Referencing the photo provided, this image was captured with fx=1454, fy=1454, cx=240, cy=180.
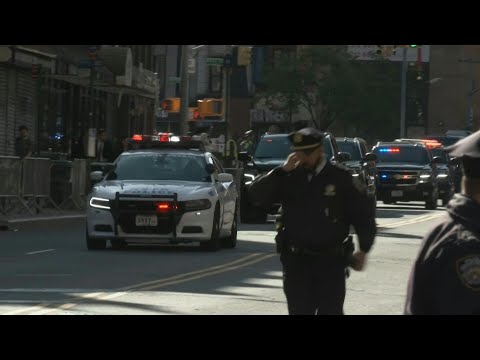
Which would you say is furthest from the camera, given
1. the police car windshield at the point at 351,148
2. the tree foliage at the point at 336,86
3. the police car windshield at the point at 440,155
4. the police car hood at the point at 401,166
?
the tree foliage at the point at 336,86

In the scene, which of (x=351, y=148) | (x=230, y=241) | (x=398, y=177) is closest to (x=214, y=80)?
(x=398, y=177)

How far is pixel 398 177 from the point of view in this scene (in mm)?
42344

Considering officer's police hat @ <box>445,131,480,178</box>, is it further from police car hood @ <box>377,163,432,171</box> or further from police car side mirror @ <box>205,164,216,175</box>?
police car hood @ <box>377,163,432,171</box>

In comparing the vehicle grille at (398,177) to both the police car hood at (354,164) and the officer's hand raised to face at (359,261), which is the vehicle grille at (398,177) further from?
the officer's hand raised to face at (359,261)

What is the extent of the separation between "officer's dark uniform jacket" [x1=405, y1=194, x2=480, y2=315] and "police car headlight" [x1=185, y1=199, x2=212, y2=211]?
17165 mm

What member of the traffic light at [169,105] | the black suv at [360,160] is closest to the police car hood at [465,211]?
the black suv at [360,160]

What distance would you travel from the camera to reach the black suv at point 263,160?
31.4m

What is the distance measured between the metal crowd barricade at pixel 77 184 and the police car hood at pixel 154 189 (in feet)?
35.0

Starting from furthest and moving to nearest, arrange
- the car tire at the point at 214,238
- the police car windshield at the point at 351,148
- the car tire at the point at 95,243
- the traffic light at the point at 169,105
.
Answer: the traffic light at the point at 169,105 < the police car windshield at the point at 351,148 < the car tire at the point at 214,238 < the car tire at the point at 95,243

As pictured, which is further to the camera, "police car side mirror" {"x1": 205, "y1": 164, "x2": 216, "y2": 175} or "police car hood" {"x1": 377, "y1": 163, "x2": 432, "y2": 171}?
"police car hood" {"x1": 377, "y1": 163, "x2": 432, "y2": 171}

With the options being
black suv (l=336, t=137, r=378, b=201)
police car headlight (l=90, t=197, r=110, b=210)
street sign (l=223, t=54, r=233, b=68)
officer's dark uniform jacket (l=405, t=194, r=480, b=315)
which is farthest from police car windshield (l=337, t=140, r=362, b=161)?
officer's dark uniform jacket (l=405, t=194, r=480, b=315)

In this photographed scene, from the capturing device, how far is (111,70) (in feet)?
151

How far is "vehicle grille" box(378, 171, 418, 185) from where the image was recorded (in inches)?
1662
